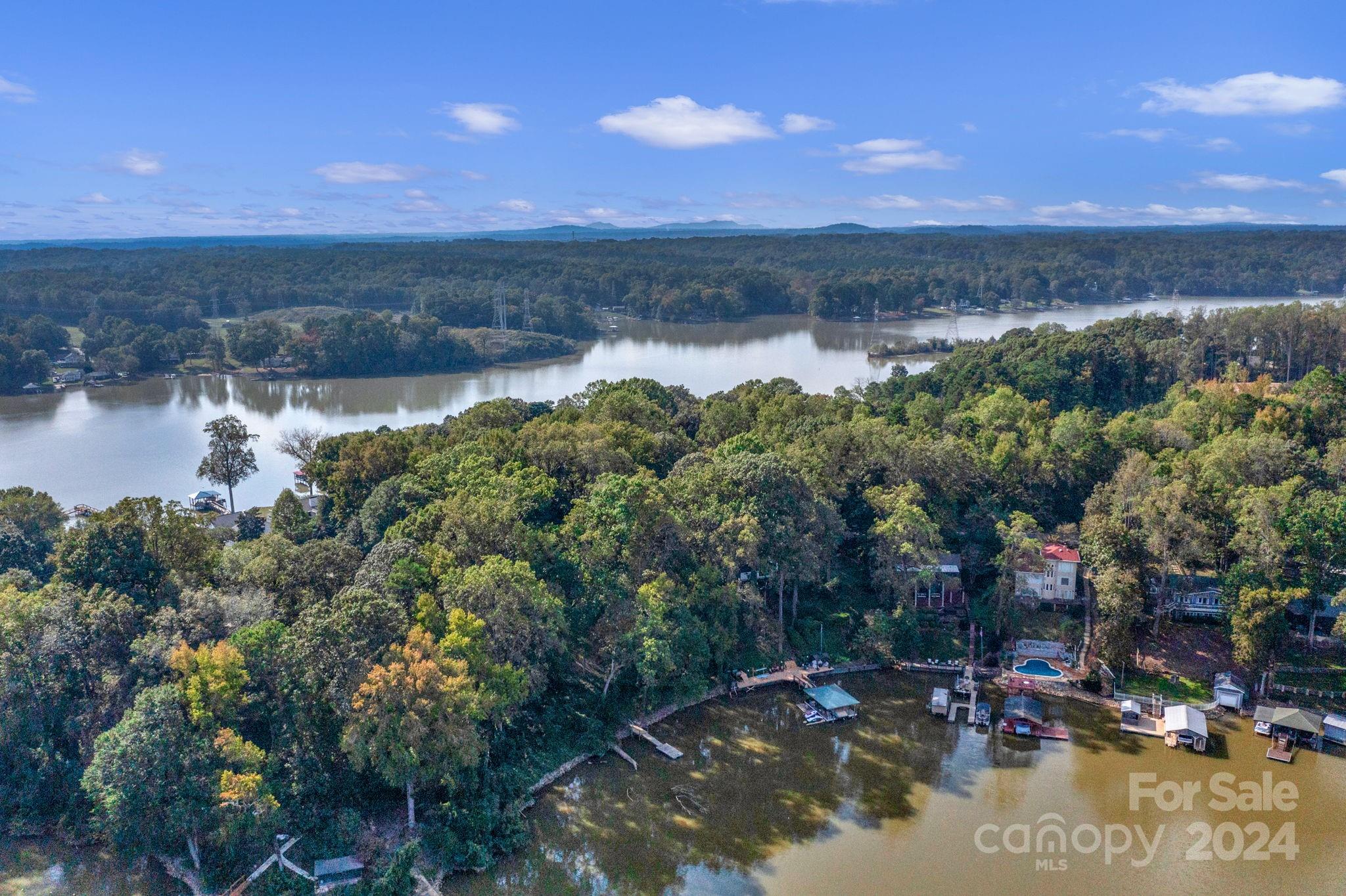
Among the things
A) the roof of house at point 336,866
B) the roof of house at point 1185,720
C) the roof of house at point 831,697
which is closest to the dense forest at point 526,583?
the roof of house at point 336,866

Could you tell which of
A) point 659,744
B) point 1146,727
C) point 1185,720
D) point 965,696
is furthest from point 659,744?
point 1185,720

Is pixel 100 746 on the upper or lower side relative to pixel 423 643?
lower

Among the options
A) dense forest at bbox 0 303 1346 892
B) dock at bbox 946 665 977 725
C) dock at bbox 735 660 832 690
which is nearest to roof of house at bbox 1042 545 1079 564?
dense forest at bbox 0 303 1346 892

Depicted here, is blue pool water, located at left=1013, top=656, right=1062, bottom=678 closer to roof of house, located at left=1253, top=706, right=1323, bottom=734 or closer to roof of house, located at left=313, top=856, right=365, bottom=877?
roof of house, located at left=1253, top=706, right=1323, bottom=734

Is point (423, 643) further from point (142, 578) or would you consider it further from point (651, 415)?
point (651, 415)

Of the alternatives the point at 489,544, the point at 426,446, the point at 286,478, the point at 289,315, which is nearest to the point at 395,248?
the point at 289,315

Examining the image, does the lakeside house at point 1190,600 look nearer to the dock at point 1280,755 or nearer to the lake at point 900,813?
the lake at point 900,813

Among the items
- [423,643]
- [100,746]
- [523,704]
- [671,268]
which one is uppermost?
[671,268]
